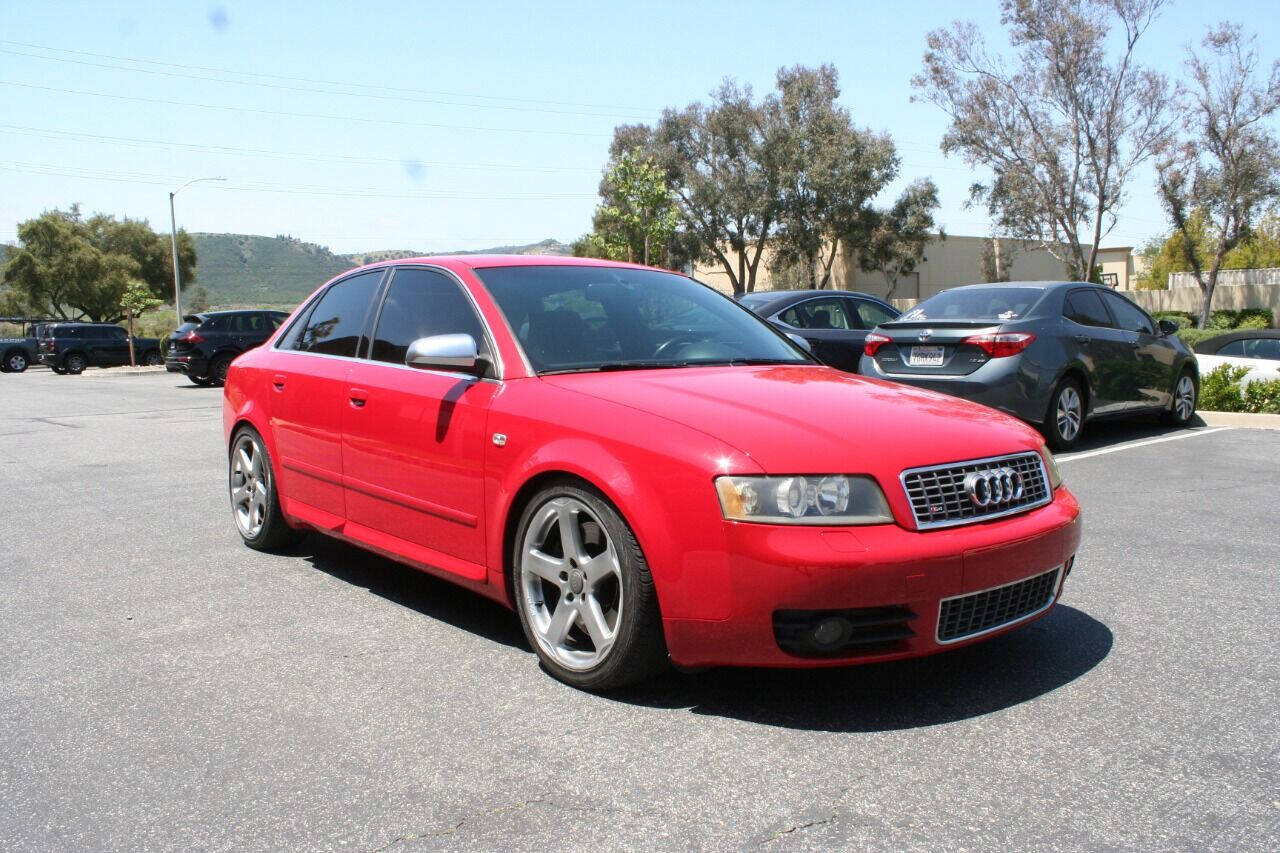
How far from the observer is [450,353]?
164 inches

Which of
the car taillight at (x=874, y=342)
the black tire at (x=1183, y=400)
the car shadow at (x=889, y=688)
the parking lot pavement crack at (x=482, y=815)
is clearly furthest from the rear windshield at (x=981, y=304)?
the parking lot pavement crack at (x=482, y=815)

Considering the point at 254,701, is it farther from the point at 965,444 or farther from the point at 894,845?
the point at 965,444

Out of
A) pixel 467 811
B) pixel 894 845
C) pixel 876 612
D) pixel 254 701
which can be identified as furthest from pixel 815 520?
pixel 254 701

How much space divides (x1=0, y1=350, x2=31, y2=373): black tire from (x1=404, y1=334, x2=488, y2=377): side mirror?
4021 centimetres

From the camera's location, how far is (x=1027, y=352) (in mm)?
9227

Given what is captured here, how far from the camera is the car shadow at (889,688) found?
140 inches

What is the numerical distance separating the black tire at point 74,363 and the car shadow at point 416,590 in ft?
111

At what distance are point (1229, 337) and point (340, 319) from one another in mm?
13014

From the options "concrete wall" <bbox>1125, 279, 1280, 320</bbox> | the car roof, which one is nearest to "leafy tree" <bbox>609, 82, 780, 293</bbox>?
"concrete wall" <bbox>1125, 279, 1280, 320</bbox>

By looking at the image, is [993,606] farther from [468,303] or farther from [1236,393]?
[1236,393]

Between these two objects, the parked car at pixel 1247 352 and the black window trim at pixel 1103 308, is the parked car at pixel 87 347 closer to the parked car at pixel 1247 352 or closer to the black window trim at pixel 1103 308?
the parked car at pixel 1247 352

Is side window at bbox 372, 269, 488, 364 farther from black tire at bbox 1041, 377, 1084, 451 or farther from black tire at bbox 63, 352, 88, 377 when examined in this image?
black tire at bbox 63, 352, 88, 377

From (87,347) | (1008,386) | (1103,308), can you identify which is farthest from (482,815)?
(87,347)

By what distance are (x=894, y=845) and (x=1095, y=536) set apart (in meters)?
3.98
